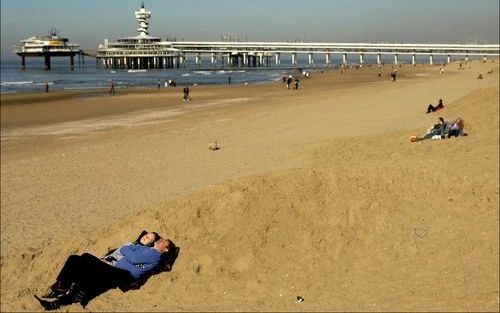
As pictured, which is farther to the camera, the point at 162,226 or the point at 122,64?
the point at 122,64

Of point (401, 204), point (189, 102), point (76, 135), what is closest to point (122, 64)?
point (189, 102)

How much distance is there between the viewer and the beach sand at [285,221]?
548 centimetres

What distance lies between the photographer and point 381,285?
7.93 m

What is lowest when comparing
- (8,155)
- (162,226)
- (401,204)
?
(8,155)

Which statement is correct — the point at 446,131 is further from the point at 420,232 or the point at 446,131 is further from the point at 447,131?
the point at 420,232

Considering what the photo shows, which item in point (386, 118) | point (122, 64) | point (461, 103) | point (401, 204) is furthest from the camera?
point (122, 64)

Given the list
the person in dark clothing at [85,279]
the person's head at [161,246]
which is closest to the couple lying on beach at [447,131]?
the person's head at [161,246]

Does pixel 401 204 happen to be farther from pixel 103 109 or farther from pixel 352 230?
pixel 103 109

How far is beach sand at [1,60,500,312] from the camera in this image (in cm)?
548

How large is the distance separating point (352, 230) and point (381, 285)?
1.17m

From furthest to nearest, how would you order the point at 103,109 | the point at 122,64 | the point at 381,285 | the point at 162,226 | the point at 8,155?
the point at 122,64
the point at 103,109
the point at 8,155
the point at 381,285
the point at 162,226

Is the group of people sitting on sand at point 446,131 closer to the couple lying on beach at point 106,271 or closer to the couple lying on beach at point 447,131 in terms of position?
the couple lying on beach at point 447,131

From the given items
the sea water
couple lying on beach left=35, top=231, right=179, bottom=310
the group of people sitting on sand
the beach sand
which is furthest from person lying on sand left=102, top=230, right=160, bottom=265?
the sea water

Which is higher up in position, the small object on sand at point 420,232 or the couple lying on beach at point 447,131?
the couple lying on beach at point 447,131
